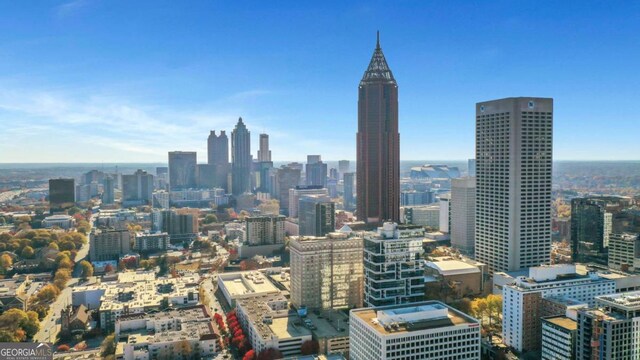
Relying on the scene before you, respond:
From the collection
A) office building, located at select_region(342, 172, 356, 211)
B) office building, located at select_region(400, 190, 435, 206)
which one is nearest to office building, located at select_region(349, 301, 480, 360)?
office building, located at select_region(400, 190, 435, 206)

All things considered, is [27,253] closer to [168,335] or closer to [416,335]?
[168,335]

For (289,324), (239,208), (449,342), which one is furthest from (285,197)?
(449,342)

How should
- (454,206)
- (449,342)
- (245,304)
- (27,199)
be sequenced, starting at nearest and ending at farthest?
(449,342), (245,304), (454,206), (27,199)

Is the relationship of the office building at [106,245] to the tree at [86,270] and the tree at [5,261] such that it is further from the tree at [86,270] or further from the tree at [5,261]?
the tree at [5,261]

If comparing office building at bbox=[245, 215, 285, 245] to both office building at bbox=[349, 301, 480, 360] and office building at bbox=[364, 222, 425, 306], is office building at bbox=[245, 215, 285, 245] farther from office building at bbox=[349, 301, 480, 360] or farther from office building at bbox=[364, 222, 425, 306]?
office building at bbox=[349, 301, 480, 360]

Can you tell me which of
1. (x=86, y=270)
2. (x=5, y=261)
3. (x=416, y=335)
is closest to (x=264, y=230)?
(x=86, y=270)

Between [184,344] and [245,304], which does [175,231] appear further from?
[184,344]
